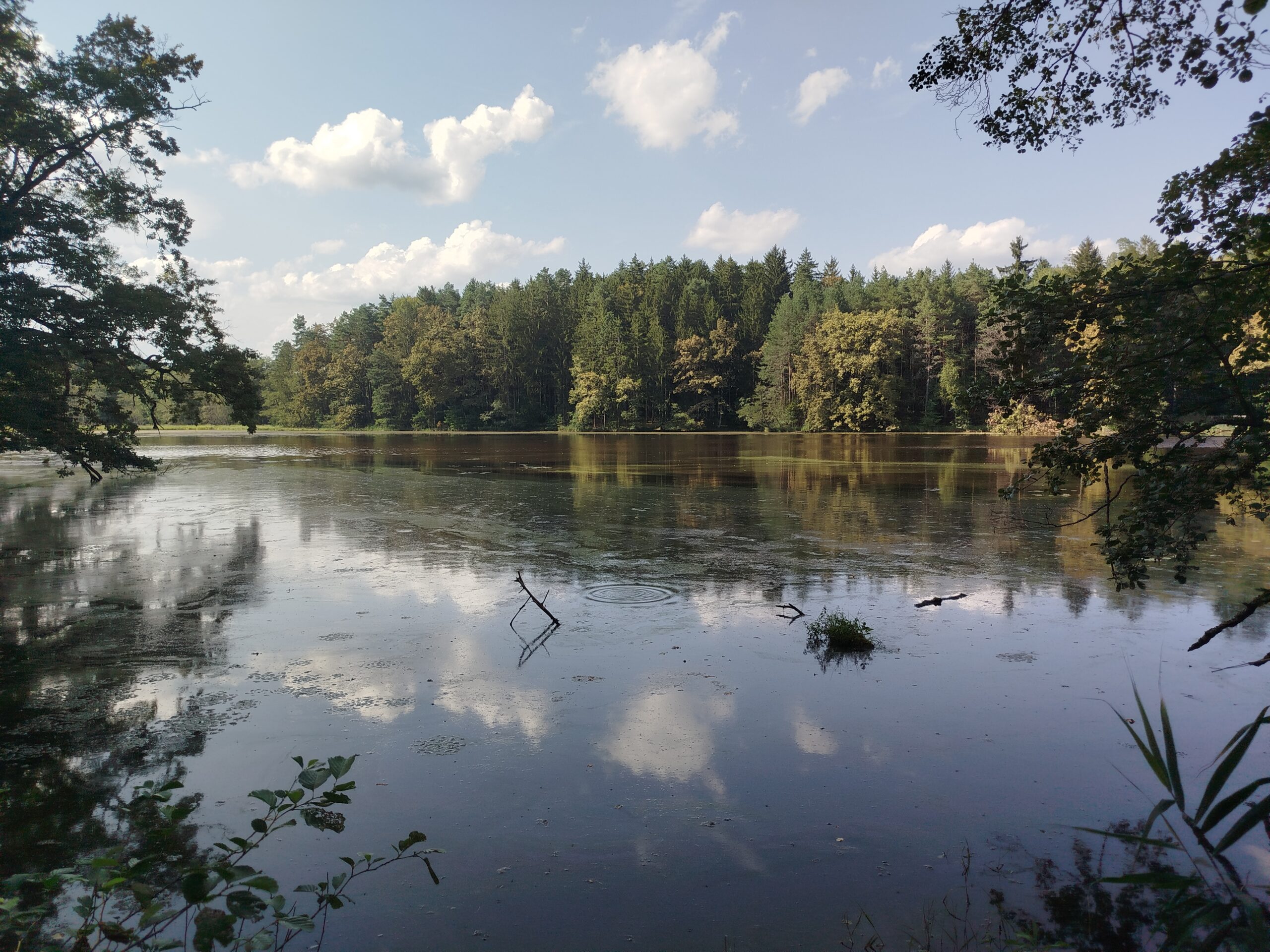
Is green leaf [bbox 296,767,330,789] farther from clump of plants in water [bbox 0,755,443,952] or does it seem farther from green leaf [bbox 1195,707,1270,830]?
green leaf [bbox 1195,707,1270,830]

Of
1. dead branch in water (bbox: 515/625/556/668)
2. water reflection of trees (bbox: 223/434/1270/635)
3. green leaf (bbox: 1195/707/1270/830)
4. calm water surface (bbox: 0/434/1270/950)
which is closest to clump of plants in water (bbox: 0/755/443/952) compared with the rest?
calm water surface (bbox: 0/434/1270/950)

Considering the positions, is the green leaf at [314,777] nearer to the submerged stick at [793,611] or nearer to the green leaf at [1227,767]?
the green leaf at [1227,767]

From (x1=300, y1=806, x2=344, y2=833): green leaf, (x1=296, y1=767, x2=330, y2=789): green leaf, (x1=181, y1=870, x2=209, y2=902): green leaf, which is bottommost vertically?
(x1=300, y1=806, x2=344, y2=833): green leaf

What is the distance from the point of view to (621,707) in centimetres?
701

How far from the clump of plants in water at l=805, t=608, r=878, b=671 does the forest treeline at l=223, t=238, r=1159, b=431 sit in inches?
2700

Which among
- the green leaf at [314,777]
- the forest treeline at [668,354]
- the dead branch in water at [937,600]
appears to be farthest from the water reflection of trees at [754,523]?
the forest treeline at [668,354]

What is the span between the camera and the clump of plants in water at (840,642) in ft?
27.3

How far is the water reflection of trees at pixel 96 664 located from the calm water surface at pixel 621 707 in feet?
0.14

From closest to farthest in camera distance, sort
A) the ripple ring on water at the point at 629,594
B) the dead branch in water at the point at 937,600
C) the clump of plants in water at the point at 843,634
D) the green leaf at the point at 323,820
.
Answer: the green leaf at the point at 323,820
the clump of plants in water at the point at 843,634
the dead branch in water at the point at 937,600
the ripple ring on water at the point at 629,594

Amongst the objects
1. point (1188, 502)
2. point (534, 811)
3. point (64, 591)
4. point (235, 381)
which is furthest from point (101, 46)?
point (1188, 502)

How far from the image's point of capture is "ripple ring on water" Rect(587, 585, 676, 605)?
10.7 metres

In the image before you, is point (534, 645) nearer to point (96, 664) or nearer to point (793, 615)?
point (793, 615)

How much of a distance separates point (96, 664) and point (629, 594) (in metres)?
6.31

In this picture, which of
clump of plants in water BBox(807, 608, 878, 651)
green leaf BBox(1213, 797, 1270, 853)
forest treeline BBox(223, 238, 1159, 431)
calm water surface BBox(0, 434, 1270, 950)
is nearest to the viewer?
green leaf BBox(1213, 797, 1270, 853)
